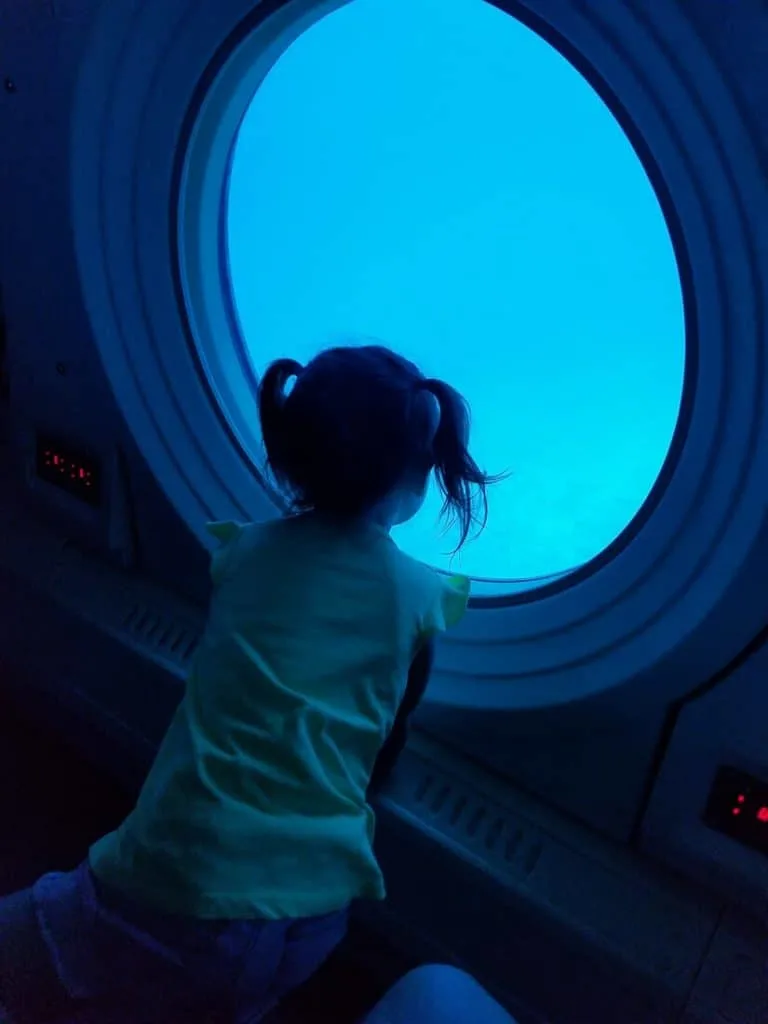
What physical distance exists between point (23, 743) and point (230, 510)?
0.65 meters

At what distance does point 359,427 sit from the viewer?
36.3 inches

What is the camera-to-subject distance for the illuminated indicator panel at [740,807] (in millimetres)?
908

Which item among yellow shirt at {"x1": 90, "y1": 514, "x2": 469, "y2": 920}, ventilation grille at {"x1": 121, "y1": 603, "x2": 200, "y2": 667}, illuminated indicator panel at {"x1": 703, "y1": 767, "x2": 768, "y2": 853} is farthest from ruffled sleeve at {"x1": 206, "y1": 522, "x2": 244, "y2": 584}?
illuminated indicator panel at {"x1": 703, "y1": 767, "x2": 768, "y2": 853}

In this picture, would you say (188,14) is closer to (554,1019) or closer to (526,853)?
(526,853)

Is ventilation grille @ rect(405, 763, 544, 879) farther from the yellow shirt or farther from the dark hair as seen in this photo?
the dark hair

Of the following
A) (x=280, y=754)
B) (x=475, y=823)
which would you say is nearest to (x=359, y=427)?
(x=280, y=754)

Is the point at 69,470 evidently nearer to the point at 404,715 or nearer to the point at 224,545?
the point at 224,545

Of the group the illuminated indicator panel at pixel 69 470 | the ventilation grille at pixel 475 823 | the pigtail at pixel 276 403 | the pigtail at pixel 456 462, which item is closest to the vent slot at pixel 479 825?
the ventilation grille at pixel 475 823

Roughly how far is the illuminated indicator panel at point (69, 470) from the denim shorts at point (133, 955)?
567 millimetres

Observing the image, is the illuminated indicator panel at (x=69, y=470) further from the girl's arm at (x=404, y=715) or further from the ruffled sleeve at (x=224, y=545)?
the girl's arm at (x=404, y=715)

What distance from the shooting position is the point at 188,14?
96cm

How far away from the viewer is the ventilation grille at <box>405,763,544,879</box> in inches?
41.4

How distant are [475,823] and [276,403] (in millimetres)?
552

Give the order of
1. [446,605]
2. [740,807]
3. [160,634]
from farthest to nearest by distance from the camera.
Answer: [160,634] < [446,605] < [740,807]
